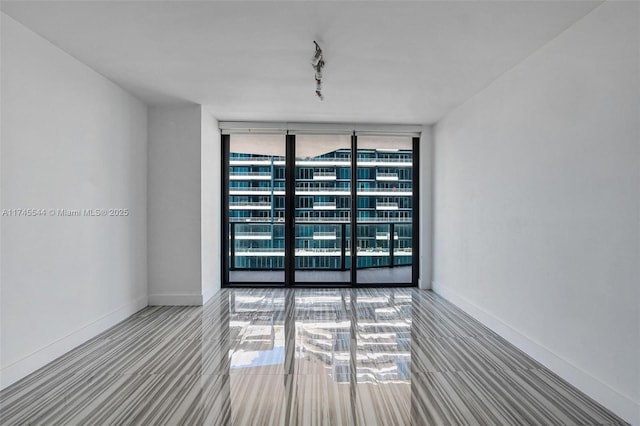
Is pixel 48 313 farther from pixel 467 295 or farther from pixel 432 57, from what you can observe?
pixel 467 295

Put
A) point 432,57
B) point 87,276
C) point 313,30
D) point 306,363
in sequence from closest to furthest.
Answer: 1. point 313,30
2. point 306,363
3. point 432,57
4. point 87,276

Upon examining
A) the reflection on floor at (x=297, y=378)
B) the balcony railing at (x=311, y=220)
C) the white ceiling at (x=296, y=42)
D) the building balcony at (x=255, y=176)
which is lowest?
the reflection on floor at (x=297, y=378)

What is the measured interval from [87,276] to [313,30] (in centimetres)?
294

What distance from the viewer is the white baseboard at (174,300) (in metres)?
4.73

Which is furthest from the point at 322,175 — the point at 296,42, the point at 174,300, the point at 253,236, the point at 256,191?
the point at 296,42

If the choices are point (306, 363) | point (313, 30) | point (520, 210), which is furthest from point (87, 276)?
point (520, 210)

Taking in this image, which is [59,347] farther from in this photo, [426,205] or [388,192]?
[426,205]

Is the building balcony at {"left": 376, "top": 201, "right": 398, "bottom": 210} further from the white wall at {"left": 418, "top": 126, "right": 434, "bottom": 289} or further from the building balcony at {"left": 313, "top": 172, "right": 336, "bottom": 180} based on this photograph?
the building balcony at {"left": 313, "top": 172, "right": 336, "bottom": 180}

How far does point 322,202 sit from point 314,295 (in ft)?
5.00

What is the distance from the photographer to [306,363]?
9.61 feet

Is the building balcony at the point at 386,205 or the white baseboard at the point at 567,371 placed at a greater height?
the building balcony at the point at 386,205

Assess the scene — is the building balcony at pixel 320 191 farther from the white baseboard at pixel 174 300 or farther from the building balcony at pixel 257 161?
the white baseboard at pixel 174 300

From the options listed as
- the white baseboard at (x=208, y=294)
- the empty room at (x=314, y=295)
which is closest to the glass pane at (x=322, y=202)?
the empty room at (x=314, y=295)

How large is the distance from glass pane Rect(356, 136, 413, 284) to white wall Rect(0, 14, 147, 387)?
3.33m
